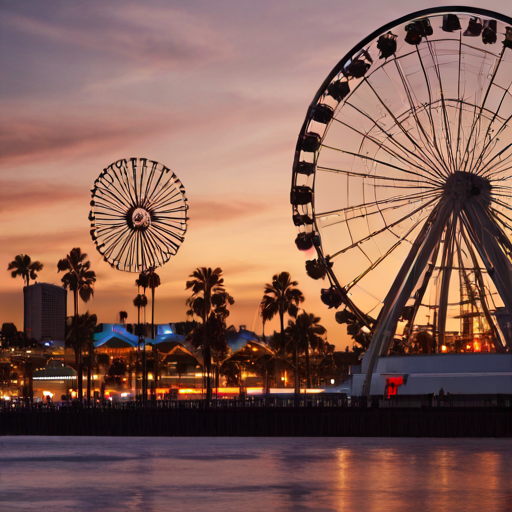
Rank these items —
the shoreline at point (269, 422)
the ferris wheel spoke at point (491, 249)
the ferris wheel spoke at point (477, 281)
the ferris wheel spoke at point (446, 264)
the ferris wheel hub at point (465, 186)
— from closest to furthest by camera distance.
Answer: the shoreline at point (269, 422) < the ferris wheel spoke at point (491, 249) < the ferris wheel hub at point (465, 186) < the ferris wheel spoke at point (446, 264) < the ferris wheel spoke at point (477, 281)

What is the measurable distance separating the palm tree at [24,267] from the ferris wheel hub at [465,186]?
321 feet

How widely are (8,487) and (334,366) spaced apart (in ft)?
406

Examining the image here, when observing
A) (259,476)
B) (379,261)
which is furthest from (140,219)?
(259,476)

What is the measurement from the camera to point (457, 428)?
41.5 metres

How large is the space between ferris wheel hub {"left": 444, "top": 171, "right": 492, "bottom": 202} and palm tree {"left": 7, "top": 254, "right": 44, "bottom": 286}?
321 ft

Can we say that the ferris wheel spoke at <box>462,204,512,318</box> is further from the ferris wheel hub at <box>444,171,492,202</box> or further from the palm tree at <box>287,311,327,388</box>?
the palm tree at <box>287,311,327,388</box>

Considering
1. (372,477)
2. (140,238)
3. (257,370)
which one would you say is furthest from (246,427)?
(257,370)

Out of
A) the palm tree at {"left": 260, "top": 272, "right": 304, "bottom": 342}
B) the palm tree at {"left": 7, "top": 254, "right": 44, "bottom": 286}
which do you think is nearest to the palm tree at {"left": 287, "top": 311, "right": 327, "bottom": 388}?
the palm tree at {"left": 260, "top": 272, "right": 304, "bottom": 342}

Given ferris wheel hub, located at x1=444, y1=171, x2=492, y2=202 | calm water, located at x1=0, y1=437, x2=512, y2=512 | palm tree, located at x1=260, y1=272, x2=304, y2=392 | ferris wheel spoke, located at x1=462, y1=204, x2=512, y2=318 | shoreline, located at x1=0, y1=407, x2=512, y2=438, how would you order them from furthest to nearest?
palm tree, located at x1=260, y1=272, x2=304, y2=392
ferris wheel hub, located at x1=444, y1=171, x2=492, y2=202
ferris wheel spoke, located at x1=462, y1=204, x2=512, y2=318
shoreline, located at x1=0, y1=407, x2=512, y2=438
calm water, located at x1=0, y1=437, x2=512, y2=512

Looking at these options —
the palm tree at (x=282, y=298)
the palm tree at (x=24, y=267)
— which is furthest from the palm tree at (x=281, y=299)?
the palm tree at (x=24, y=267)

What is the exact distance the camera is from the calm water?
20656mm

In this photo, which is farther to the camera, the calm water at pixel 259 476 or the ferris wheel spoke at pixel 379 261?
the ferris wheel spoke at pixel 379 261

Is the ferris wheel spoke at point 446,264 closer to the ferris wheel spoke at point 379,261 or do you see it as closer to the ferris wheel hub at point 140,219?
the ferris wheel spoke at point 379,261

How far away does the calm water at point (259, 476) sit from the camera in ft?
67.8
